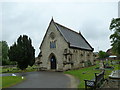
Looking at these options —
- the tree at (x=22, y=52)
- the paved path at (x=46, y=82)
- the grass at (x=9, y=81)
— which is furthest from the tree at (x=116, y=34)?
the tree at (x=22, y=52)

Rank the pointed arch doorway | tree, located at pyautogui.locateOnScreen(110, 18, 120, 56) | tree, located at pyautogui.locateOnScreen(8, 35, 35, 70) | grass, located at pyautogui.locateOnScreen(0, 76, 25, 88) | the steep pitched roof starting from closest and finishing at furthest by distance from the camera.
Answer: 1. grass, located at pyautogui.locateOnScreen(0, 76, 25, 88)
2. tree, located at pyautogui.locateOnScreen(110, 18, 120, 56)
3. tree, located at pyautogui.locateOnScreen(8, 35, 35, 70)
4. the steep pitched roof
5. the pointed arch doorway

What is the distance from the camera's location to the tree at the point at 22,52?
25594 millimetres

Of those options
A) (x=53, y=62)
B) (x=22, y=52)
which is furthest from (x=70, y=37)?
(x=22, y=52)

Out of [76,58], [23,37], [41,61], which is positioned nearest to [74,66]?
[76,58]

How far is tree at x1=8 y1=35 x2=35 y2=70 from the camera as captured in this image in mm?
25594

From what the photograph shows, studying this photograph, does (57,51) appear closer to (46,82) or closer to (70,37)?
(70,37)

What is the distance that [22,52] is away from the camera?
25.6 m

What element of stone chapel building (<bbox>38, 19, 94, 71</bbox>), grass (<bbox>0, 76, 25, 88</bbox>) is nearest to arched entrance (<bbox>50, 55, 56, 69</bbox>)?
stone chapel building (<bbox>38, 19, 94, 71</bbox>)

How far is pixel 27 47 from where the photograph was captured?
27.2 m

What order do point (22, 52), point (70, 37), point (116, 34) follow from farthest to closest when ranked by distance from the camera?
point (70, 37)
point (22, 52)
point (116, 34)

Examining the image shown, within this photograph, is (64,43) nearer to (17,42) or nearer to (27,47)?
(27,47)

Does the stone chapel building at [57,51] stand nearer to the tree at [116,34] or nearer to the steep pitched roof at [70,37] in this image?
the steep pitched roof at [70,37]

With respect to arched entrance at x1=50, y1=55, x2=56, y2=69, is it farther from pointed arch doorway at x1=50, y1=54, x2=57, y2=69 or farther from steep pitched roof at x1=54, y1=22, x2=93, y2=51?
steep pitched roof at x1=54, y1=22, x2=93, y2=51

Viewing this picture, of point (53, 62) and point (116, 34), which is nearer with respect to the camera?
point (116, 34)
